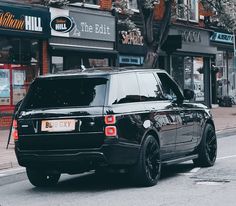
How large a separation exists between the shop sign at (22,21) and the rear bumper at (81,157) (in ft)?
40.2

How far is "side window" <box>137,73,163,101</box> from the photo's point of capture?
33.6 feet

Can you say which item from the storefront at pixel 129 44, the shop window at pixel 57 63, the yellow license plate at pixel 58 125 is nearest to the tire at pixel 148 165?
the yellow license plate at pixel 58 125

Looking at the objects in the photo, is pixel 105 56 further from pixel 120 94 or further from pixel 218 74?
pixel 120 94

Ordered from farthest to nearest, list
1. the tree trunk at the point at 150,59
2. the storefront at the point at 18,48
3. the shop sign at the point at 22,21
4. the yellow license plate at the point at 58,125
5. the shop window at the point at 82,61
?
the shop window at the point at 82,61 → the storefront at the point at 18,48 → the shop sign at the point at 22,21 → the tree trunk at the point at 150,59 → the yellow license plate at the point at 58,125

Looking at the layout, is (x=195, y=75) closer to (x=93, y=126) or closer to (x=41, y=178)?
(x=41, y=178)

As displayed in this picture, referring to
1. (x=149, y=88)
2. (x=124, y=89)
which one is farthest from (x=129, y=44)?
(x=124, y=89)

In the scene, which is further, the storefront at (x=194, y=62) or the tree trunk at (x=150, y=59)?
the storefront at (x=194, y=62)

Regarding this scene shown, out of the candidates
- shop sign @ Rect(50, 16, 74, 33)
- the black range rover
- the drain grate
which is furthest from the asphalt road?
shop sign @ Rect(50, 16, 74, 33)

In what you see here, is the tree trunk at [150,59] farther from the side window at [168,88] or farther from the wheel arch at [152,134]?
the wheel arch at [152,134]

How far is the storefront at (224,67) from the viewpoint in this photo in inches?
1481

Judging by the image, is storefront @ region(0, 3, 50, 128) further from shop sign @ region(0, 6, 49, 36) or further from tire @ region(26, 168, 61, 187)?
tire @ region(26, 168, 61, 187)

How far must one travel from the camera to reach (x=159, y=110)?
1033 cm

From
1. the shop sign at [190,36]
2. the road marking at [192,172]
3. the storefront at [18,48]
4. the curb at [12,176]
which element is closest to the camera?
the road marking at [192,172]

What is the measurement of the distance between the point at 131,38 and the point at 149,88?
18258 millimetres
